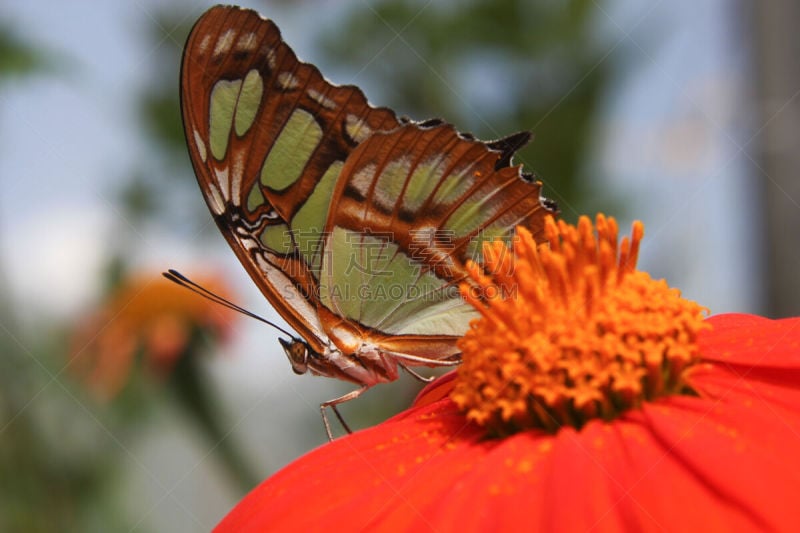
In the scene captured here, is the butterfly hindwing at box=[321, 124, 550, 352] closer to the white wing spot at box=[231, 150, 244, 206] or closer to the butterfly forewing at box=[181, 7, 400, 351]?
the butterfly forewing at box=[181, 7, 400, 351]

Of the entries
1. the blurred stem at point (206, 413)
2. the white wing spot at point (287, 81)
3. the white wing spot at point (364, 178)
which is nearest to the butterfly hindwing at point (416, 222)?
the white wing spot at point (364, 178)

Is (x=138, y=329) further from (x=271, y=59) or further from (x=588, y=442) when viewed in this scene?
(x=588, y=442)

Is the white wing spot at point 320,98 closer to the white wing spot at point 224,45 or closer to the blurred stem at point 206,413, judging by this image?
the white wing spot at point 224,45

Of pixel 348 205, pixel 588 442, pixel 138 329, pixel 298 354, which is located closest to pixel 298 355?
pixel 298 354

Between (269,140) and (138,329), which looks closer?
(269,140)

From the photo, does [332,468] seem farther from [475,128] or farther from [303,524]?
[475,128]

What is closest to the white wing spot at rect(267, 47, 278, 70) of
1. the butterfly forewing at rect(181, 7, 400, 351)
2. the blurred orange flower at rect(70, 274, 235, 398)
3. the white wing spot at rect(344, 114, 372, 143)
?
the butterfly forewing at rect(181, 7, 400, 351)
